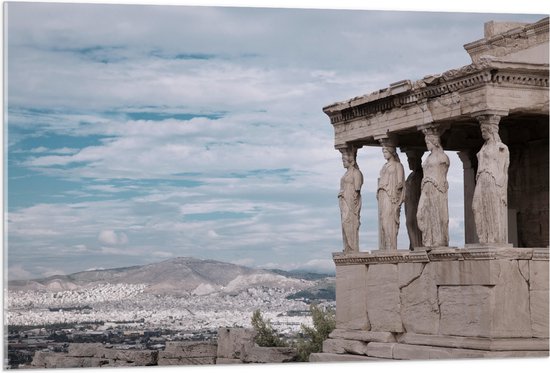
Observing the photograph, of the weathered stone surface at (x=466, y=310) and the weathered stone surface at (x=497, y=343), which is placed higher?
the weathered stone surface at (x=466, y=310)

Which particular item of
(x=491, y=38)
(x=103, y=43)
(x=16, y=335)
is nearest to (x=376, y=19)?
(x=491, y=38)

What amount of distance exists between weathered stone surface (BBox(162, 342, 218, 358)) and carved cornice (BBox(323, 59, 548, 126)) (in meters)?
3.71

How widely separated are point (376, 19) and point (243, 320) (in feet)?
20.1

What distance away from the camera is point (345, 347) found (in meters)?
18.1

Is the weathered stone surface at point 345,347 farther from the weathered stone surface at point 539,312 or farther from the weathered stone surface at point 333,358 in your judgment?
the weathered stone surface at point 539,312

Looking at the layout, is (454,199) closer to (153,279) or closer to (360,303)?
(360,303)

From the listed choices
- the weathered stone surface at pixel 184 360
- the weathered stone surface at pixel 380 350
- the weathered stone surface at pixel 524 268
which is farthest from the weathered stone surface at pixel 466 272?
the weathered stone surface at pixel 184 360

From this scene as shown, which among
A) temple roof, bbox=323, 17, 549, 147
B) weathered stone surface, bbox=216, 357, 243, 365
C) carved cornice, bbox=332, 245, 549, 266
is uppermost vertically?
temple roof, bbox=323, 17, 549, 147

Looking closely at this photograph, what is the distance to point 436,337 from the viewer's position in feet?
54.2

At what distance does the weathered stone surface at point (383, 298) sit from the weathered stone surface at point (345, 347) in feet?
0.90

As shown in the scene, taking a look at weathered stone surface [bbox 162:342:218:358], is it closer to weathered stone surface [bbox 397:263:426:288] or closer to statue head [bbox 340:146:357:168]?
statue head [bbox 340:146:357:168]

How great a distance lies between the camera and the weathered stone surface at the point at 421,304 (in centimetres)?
1666

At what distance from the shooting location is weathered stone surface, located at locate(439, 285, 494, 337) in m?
15.7

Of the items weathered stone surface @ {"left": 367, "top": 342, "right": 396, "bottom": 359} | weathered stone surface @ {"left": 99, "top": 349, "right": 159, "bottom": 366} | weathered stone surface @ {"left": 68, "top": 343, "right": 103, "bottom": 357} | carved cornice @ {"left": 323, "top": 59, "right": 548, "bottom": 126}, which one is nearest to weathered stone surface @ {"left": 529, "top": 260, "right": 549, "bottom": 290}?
carved cornice @ {"left": 323, "top": 59, "right": 548, "bottom": 126}
